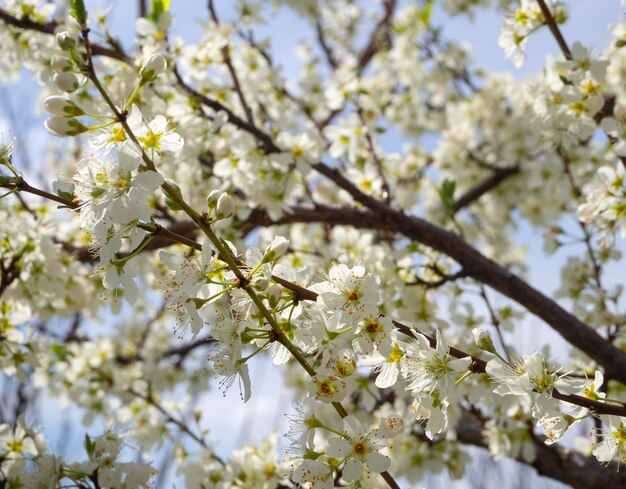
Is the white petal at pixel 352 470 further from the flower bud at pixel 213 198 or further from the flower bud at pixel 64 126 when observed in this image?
the flower bud at pixel 64 126

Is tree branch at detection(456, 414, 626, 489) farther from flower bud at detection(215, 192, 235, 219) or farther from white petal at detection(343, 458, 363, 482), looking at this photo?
flower bud at detection(215, 192, 235, 219)

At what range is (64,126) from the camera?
138 cm

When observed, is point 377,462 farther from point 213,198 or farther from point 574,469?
point 574,469

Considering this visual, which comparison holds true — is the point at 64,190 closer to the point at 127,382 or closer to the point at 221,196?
the point at 221,196

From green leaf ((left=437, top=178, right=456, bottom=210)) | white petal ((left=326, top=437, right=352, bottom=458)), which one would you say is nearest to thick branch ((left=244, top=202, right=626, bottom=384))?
green leaf ((left=437, top=178, right=456, bottom=210))

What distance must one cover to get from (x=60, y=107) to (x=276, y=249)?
2.00ft

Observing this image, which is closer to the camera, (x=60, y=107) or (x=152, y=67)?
(x=60, y=107)

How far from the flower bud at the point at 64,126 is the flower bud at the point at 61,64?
0.18 meters

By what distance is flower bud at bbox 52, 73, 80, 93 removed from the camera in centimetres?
141

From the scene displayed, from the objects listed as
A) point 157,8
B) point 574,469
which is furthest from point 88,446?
point 574,469

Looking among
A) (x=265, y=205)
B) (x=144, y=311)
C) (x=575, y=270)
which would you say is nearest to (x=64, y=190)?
(x=265, y=205)

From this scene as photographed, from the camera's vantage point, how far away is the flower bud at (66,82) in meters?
1.41

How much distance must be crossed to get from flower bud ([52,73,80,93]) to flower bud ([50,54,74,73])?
52mm

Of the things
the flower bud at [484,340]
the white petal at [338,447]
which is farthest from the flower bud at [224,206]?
the flower bud at [484,340]
